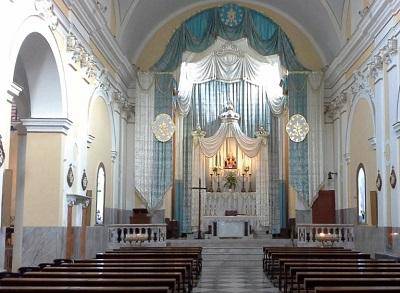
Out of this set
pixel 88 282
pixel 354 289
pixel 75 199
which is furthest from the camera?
pixel 75 199

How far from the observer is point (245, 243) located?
17125 millimetres

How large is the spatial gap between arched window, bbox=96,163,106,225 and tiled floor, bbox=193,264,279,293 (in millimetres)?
3516

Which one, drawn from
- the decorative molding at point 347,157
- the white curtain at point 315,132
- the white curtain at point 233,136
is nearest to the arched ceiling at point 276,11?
the white curtain at point 315,132

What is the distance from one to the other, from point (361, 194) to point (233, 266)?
4.16 metres

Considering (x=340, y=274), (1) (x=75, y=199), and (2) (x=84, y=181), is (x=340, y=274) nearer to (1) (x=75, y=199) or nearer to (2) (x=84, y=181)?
(1) (x=75, y=199)

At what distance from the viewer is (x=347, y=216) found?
17.3 metres

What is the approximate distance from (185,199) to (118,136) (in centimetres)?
365

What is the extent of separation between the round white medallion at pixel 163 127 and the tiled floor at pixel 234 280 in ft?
18.8

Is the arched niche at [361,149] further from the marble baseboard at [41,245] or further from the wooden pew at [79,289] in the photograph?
the wooden pew at [79,289]

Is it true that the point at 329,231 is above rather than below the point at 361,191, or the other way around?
below

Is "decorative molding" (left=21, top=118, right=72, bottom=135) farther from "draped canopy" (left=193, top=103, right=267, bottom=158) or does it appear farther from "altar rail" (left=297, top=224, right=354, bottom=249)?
"draped canopy" (left=193, top=103, right=267, bottom=158)

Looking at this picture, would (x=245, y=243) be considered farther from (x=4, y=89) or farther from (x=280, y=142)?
(x=4, y=89)

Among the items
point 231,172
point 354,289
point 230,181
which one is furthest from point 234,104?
point 354,289

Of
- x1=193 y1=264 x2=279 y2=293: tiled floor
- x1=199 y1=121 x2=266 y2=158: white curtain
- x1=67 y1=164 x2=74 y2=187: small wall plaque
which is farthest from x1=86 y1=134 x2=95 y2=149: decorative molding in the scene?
x1=199 y1=121 x2=266 y2=158: white curtain
